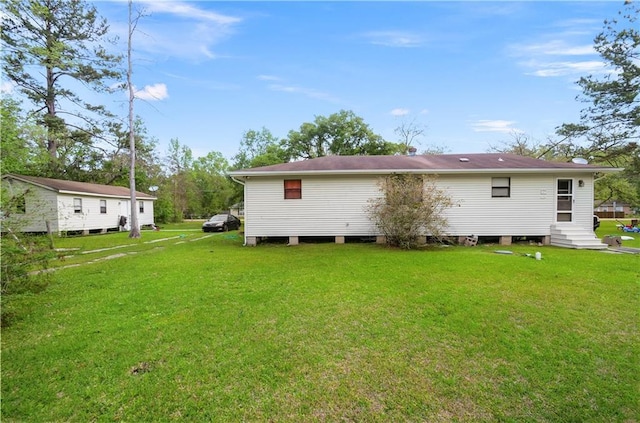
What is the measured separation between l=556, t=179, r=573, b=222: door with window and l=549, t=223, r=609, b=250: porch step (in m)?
0.40

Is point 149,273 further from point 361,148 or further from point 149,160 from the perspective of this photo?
point 149,160

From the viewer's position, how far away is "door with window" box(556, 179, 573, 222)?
10414 mm

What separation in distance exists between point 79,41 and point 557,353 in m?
29.1

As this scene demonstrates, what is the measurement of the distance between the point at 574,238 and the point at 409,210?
19.9 ft

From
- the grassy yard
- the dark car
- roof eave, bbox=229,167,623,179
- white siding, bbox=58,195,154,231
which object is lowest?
the grassy yard

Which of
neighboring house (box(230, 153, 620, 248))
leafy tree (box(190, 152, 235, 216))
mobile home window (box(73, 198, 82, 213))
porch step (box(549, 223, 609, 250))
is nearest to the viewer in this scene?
porch step (box(549, 223, 609, 250))

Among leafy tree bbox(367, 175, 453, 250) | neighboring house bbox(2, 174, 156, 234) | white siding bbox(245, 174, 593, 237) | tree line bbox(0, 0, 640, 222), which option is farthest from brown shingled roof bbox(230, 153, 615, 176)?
neighboring house bbox(2, 174, 156, 234)

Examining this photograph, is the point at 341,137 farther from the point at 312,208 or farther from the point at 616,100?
the point at 616,100

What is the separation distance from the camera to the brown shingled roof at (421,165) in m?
10.1

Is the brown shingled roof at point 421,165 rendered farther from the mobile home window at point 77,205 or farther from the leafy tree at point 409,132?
the leafy tree at point 409,132

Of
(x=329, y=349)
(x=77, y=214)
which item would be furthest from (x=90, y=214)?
(x=329, y=349)

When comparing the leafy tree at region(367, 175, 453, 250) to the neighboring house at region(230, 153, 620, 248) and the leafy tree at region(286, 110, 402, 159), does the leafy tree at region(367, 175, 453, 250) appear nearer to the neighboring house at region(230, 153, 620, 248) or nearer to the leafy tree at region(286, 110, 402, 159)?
the neighboring house at region(230, 153, 620, 248)

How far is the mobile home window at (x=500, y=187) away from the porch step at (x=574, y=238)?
2.09m

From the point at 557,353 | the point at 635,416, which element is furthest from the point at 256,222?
the point at 635,416
